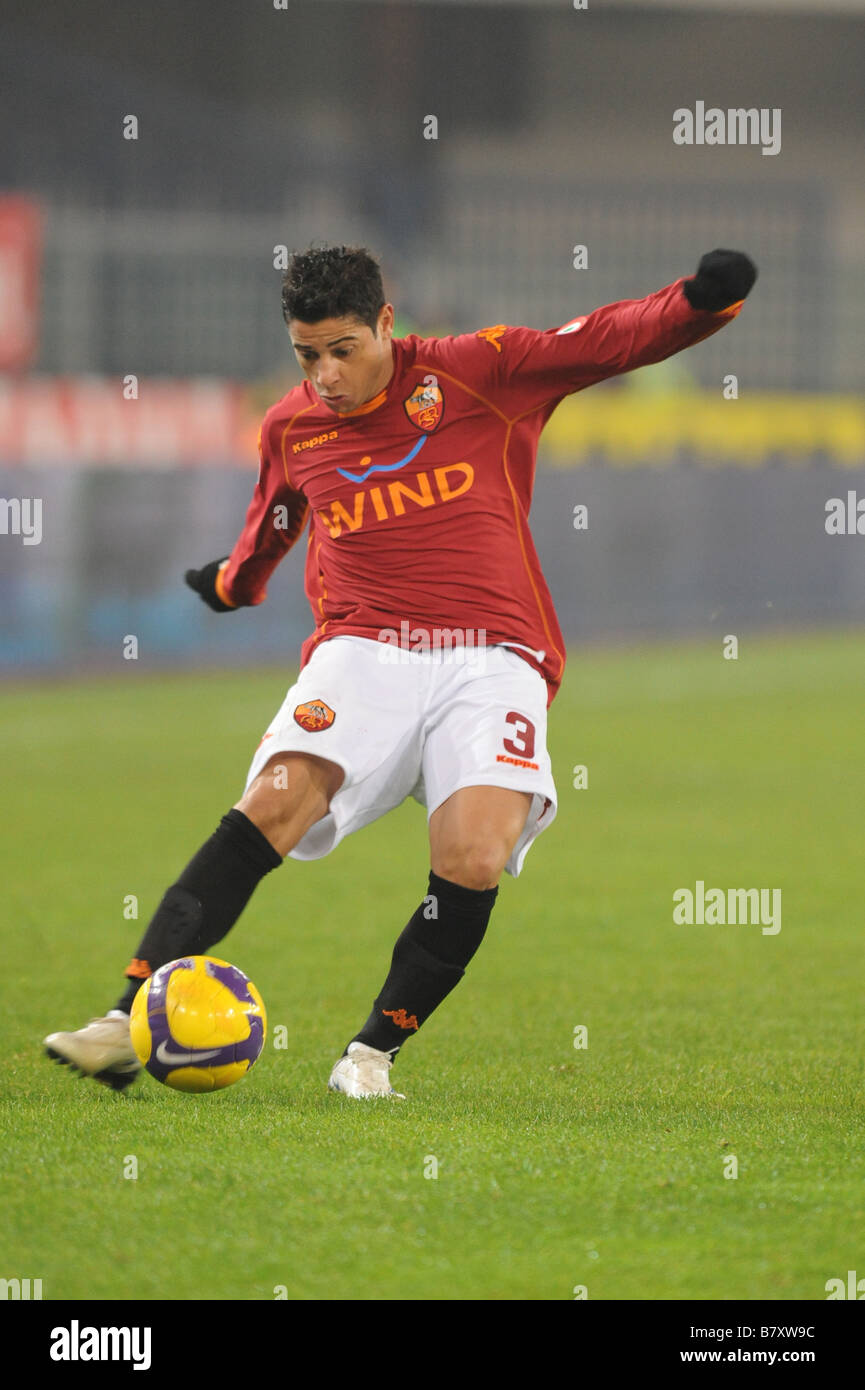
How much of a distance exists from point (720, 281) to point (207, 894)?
6.03 ft

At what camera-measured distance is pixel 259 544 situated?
5082 mm

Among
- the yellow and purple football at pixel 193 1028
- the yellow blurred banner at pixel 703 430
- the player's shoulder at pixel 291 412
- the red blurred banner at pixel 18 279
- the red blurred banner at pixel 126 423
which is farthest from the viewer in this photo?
the yellow blurred banner at pixel 703 430

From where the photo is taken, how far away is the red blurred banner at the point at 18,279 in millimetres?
Result: 21812

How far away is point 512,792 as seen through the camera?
4.36 m

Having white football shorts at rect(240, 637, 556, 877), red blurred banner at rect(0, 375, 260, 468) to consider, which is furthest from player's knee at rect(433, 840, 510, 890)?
red blurred banner at rect(0, 375, 260, 468)

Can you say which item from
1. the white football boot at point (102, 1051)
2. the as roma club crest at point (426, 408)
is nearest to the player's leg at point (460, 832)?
the white football boot at point (102, 1051)

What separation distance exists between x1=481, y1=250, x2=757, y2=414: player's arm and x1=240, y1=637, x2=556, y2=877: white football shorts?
2.22 ft

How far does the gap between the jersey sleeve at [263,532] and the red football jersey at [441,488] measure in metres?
0.17

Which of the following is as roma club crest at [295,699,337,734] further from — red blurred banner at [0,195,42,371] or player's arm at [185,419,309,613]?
red blurred banner at [0,195,42,371]

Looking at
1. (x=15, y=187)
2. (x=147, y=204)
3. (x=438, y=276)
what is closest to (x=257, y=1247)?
(x=15, y=187)

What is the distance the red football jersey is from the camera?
460 cm

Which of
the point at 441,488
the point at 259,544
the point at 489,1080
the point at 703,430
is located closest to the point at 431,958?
the point at 489,1080

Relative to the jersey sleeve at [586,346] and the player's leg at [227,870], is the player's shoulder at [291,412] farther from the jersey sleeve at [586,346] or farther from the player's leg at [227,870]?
the player's leg at [227,870]

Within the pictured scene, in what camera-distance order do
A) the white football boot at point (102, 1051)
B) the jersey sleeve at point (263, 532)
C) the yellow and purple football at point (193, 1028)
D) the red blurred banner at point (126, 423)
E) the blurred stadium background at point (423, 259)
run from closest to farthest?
the yellow and purple football at point (193, 1028) → the white football boot at point (102, 1051) → the jersey sleeve at point (263, 532) → the blurred stadium background at point (423, 259) → the red blurred banner at point (126, 423)
